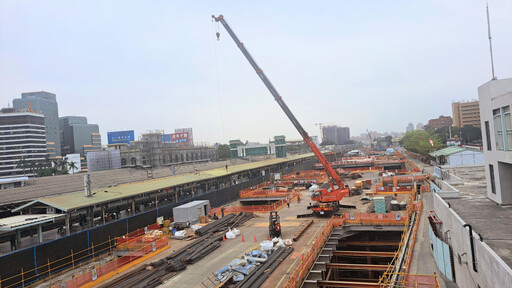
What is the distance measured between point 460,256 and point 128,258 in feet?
66.7

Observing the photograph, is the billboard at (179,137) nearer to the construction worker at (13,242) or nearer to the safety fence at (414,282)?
the construction worker at (13,242)

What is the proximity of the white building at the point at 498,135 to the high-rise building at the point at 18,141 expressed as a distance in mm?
143937

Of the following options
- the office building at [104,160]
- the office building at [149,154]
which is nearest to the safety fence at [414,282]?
the office building at [149,154]

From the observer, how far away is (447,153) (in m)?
49.9

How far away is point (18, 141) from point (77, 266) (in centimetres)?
13356

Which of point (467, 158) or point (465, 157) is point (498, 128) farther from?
point (467, 158)

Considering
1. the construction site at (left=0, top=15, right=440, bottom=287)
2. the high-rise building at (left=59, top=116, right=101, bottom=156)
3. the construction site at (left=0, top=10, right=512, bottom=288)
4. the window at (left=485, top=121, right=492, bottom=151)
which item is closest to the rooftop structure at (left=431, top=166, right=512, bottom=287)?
the construction site at (left=0, top=10, right=512, bottom=288)

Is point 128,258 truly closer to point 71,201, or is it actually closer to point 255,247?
point 71,201

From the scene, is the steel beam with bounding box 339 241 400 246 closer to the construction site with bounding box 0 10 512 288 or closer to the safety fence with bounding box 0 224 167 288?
the construction site with bounding box 0 10 512 288

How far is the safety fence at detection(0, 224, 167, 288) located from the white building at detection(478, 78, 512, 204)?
22.2m

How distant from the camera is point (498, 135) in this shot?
15.6 meters

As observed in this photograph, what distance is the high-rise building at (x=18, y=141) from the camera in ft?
398

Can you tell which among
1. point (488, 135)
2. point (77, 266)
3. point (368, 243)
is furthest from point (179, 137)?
point (488, 135)

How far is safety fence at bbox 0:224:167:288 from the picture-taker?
704 inches
